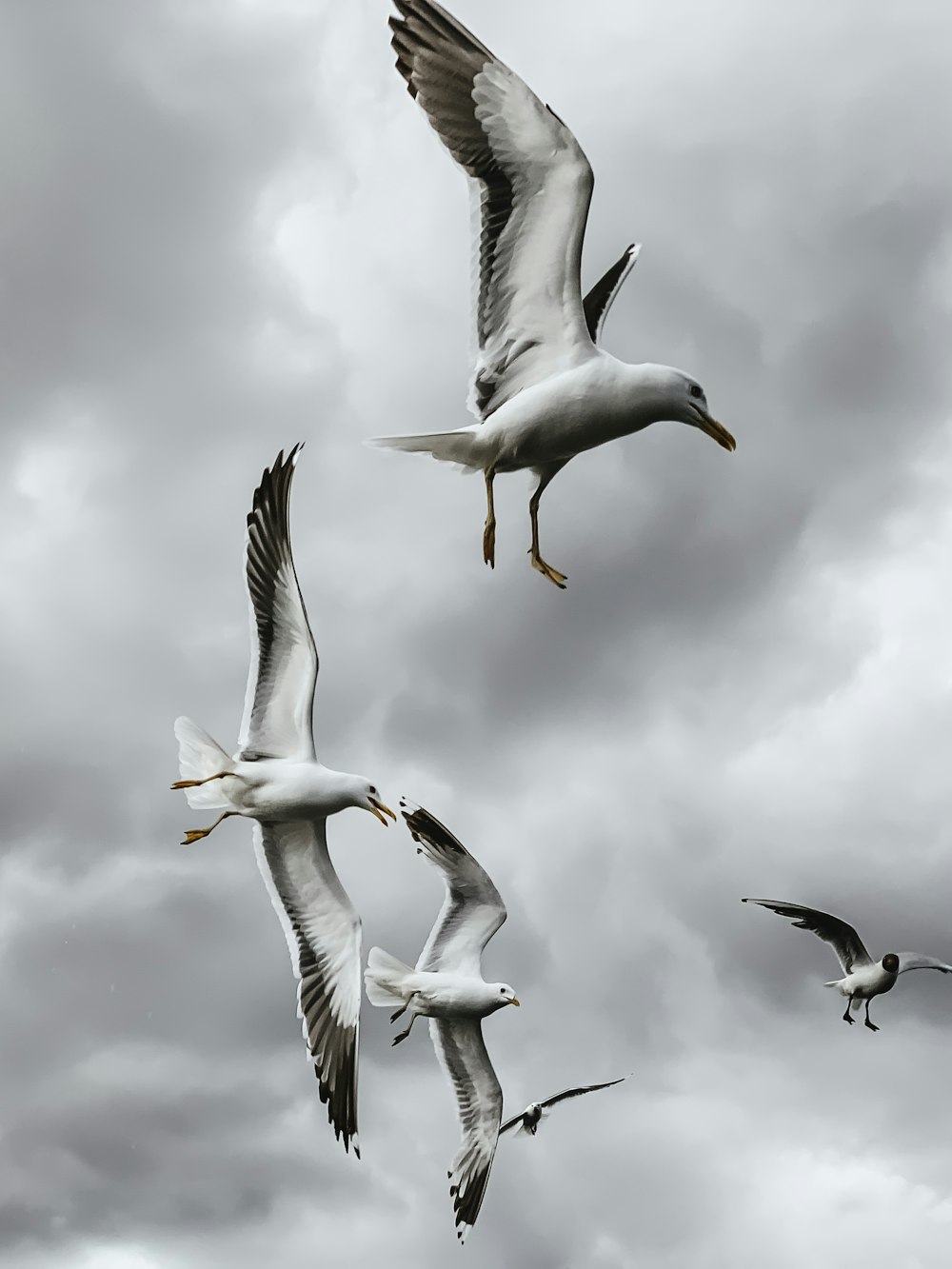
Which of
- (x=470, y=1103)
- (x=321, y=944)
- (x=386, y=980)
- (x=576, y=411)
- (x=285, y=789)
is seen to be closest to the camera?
(x=576, y=411)

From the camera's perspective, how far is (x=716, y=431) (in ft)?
38.8

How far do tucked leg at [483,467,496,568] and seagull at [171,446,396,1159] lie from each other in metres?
4.91

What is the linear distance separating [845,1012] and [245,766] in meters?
14.0

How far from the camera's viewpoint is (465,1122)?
2106 centimetres

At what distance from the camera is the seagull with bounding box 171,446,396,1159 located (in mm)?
16281

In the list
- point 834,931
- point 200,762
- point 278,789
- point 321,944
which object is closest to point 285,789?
point 278,789

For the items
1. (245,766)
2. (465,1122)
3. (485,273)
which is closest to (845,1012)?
(465,1122)

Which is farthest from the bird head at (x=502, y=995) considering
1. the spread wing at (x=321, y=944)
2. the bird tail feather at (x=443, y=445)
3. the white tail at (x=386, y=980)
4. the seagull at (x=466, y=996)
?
the bird tail feather at (x=443, y=445)

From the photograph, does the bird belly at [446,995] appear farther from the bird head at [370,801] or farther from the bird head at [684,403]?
the bird head at [684,403]

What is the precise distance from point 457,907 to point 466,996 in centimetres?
122

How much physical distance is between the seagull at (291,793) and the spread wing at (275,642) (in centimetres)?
1

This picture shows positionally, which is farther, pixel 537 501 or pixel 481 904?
pixel 481 904

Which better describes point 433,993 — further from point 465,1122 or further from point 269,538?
point 269,538

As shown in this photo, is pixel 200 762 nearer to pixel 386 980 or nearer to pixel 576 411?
pixel 386 980
